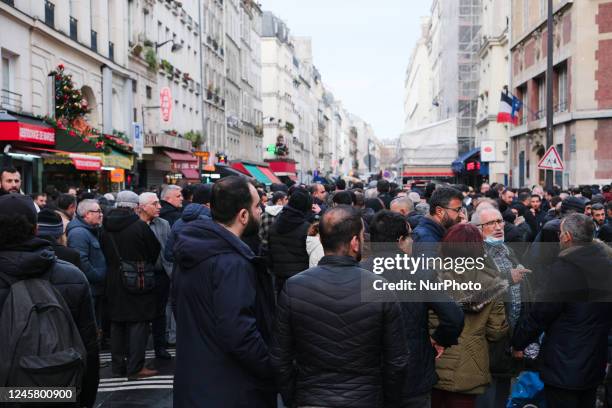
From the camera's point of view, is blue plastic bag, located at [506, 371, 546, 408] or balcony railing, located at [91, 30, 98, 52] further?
balcony railing, located at [91, 30, 98, 52]

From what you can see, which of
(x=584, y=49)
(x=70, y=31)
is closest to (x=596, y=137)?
(x=584, y=49)

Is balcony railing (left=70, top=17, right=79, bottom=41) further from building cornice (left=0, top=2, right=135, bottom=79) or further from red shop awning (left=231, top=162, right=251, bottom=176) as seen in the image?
red shop awning (left=231, top=162, right=251, bottom=176)

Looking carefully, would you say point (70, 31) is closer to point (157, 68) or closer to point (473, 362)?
point (157, 68)

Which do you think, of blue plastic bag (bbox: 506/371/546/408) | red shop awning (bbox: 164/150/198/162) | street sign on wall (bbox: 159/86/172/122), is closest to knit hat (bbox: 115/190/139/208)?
blue plastic bag (bbox: 506/371/546/408)

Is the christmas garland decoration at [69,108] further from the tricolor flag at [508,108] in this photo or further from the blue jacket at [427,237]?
the tricolor flag at [508,108]

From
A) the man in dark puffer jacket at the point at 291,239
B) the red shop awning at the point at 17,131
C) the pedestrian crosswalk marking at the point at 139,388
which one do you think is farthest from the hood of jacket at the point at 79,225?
the red shop awning at the point at 17,131

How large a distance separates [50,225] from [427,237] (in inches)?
124

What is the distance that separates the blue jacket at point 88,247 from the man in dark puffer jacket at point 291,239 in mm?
1915

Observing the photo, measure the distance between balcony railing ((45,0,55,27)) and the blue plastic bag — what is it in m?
19.1

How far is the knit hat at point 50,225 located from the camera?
6.32 m

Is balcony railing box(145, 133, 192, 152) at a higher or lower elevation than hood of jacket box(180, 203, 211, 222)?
higher

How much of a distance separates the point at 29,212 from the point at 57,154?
14.2 meters

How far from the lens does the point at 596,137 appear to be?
Result: 26.1 m

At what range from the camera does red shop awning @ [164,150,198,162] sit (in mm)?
32750
